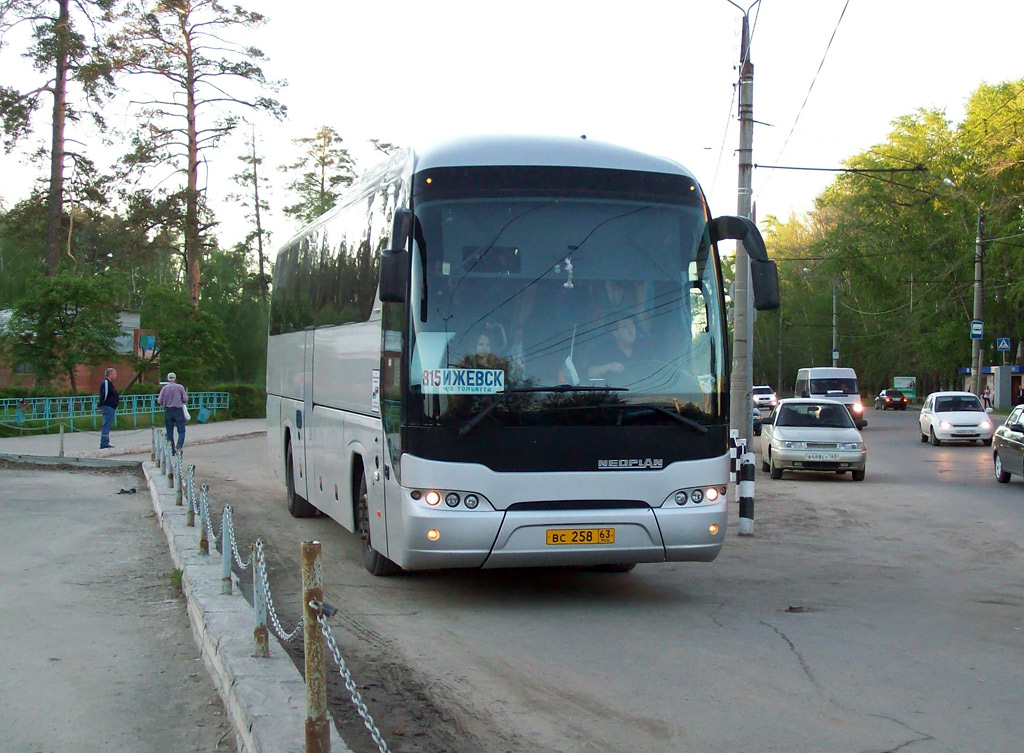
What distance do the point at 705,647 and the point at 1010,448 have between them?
1448 cm

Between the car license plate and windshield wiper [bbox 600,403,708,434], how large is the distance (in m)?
0.92

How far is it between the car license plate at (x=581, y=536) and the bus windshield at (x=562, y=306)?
801mm

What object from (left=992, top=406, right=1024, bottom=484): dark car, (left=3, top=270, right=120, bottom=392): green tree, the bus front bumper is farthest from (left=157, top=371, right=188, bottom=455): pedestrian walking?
the bus front bumper

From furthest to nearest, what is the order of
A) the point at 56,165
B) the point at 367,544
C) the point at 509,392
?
the point at 56,165, the point at 367,544, the point at 509,392

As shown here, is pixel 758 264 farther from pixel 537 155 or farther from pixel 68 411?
pixel 68 411

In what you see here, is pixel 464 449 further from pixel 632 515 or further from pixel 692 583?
pixel 692 583

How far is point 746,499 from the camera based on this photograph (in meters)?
13.2

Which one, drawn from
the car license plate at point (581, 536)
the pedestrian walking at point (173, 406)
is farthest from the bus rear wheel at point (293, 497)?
the pedestrian walking at point (173, 406)

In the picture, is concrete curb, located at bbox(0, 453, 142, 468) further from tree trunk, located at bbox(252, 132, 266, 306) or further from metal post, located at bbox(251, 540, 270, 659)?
tree trunk, located at bbox(252, 132, 266, 306)

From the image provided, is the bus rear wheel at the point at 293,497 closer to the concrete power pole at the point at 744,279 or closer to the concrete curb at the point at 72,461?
the concrete power pole at the point at 744,279

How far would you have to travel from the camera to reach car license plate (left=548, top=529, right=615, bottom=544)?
8.32 metres

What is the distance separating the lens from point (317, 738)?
4.46 m

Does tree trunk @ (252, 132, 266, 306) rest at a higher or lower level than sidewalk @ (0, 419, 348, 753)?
higher

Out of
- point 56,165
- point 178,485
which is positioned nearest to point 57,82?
A: point 56,165
